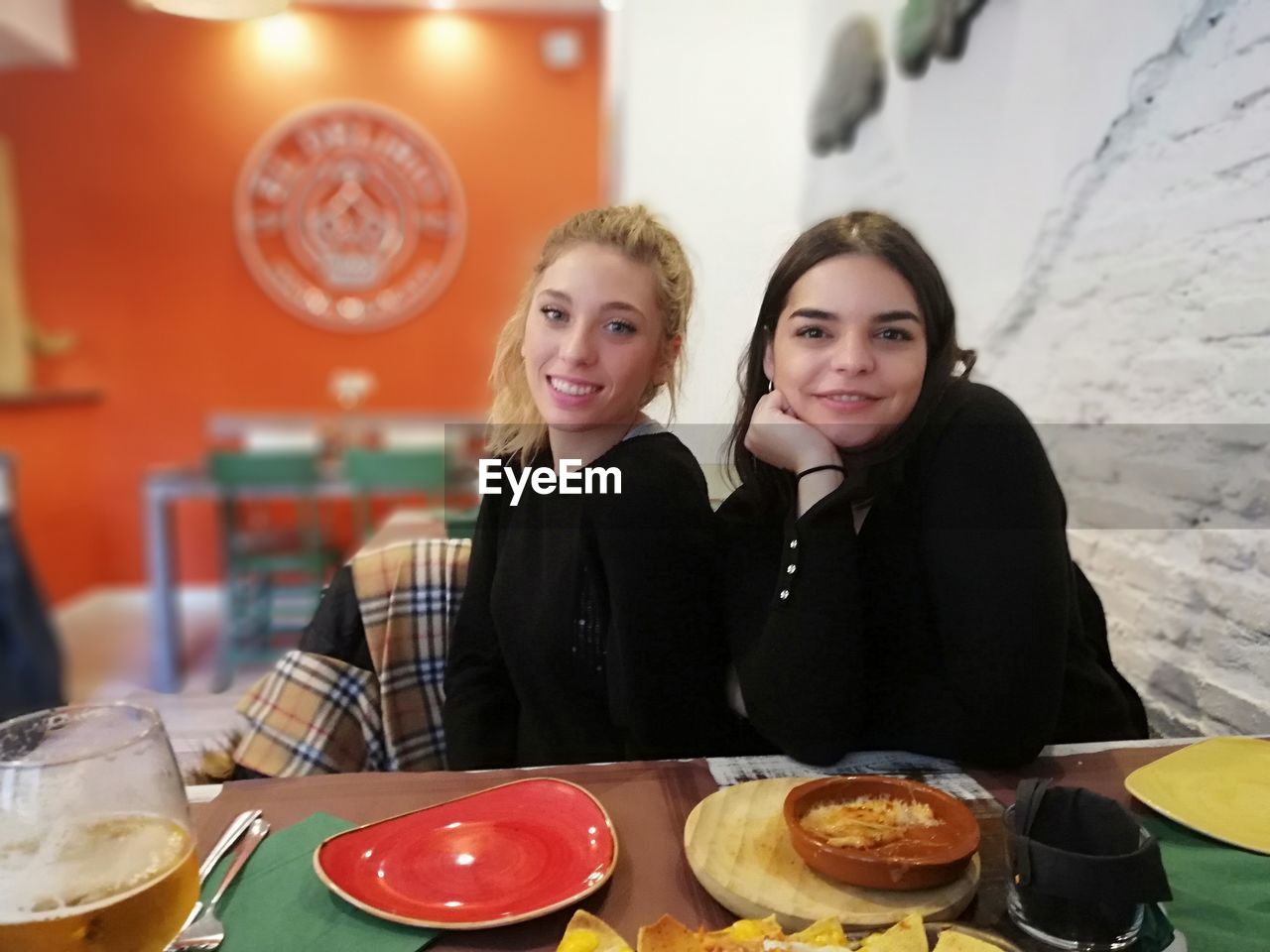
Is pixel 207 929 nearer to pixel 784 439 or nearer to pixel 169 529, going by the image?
pixel 784 439

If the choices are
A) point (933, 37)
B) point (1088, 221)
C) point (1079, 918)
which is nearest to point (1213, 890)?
point (1079, 918)

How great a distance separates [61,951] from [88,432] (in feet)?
11.0

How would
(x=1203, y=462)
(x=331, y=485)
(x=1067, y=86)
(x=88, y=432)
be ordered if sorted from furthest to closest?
1. (x=88, y=432)
2. (x=331, y=485)
3. (x=1067, y=86)
4. (x=1203, y=462)

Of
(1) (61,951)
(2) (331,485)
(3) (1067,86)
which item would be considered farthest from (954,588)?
(2) (331,485)

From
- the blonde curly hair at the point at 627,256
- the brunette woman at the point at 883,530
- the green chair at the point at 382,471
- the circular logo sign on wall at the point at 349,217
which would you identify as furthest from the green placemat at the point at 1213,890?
the circular logo sign on wall at the point at 349,217

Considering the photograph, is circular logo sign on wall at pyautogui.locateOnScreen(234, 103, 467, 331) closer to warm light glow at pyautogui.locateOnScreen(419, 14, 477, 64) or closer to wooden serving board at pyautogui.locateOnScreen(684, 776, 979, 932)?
warm light glow at pyautogui.locateOnScreen(419, 14, 477, 64)

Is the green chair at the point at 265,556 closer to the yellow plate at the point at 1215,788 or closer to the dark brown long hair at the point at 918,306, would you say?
the dark brown long hair at the point at 918,306

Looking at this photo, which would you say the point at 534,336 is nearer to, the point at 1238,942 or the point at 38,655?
the point at 1238,942

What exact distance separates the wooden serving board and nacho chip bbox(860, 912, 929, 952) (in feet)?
0.09

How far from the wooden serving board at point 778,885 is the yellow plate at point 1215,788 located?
0.17 metres

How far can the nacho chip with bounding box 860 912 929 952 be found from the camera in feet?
1.44

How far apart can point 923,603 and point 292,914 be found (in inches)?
19.1

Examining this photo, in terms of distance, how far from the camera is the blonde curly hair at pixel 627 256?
0.66 meters

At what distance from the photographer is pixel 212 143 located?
3.29m
